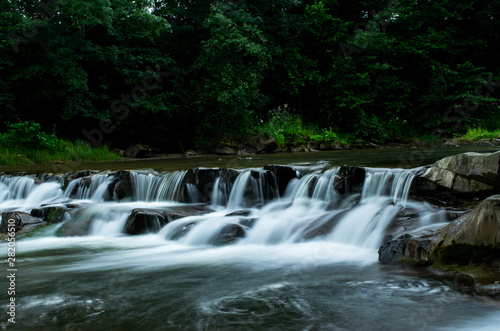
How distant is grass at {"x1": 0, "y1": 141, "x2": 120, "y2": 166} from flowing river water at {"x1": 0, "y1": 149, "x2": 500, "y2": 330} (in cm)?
518

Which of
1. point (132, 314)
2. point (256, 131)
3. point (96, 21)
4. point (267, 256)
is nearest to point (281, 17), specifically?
point (256, 131)

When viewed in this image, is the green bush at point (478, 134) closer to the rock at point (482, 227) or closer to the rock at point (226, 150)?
the rock at point (226, 150)

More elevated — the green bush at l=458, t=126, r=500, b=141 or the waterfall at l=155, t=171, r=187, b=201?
the green bush at l=458, t=126, r=500, b=141

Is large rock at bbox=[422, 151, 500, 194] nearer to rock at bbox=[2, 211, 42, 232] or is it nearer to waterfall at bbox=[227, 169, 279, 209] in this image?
waterfall at bbox=[227, 169, 279, 209]

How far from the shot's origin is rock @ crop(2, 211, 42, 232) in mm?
7131

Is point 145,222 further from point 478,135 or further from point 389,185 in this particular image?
point 478,135

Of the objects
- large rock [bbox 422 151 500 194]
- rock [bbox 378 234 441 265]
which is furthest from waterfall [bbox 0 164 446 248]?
rock [bbox 378 234 441 265]

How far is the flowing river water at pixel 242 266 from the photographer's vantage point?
314cm

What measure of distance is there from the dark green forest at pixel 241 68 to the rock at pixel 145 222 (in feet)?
31.3

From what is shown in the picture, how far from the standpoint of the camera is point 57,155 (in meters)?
14.4

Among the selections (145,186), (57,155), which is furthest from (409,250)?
(57,155)

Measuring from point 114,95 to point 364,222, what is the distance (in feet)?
45.7

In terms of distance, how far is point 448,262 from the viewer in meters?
3.98

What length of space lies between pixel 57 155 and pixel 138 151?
2.97 m
